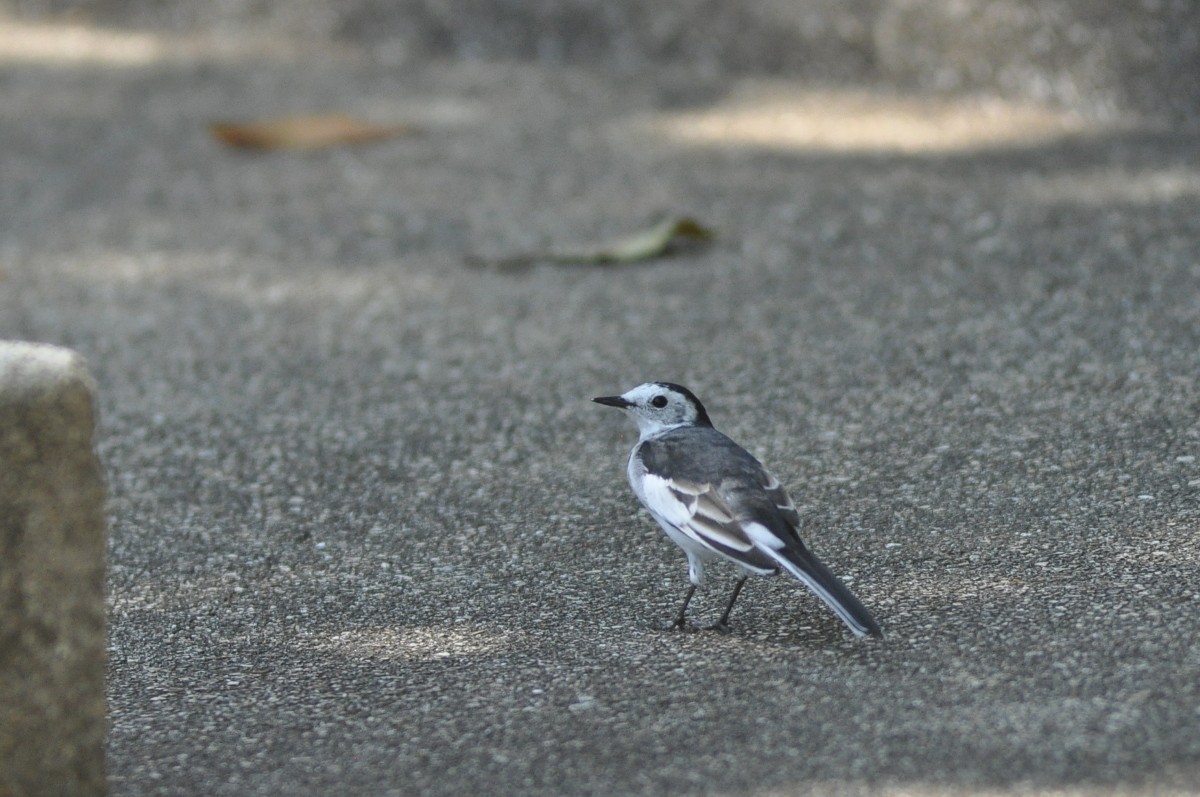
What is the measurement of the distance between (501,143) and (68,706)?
17.0 ft

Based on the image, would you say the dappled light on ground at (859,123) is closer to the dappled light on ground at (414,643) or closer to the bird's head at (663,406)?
the bird's head at (663,406)

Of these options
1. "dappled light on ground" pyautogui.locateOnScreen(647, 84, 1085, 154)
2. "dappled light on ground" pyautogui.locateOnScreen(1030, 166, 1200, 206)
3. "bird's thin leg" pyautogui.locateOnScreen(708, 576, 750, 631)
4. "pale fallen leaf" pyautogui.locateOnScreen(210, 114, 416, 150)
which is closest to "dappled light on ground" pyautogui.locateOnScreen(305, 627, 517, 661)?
"bird's thin leg" pyautogui.locateOnScreen(708, 576, 750, 631)

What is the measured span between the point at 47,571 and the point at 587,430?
2.46 metres

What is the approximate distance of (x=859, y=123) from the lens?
23.7 ft

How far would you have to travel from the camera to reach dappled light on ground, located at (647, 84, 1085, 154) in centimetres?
691

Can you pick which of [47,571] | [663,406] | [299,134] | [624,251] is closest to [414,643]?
[663,406]

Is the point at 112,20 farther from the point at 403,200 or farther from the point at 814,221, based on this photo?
the point at 814,221

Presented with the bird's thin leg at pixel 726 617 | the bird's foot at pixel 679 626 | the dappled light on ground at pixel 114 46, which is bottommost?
the bird's foot at pixel 679 626

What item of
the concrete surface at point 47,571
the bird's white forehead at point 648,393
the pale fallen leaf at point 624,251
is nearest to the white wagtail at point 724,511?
the bird's white forehead at point 648,393

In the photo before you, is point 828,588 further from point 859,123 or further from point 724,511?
point 859,123

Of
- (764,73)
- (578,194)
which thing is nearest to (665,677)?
(578,194)

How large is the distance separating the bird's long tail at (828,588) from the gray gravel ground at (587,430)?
0.14 m

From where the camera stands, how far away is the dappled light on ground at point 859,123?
6914 millimetres

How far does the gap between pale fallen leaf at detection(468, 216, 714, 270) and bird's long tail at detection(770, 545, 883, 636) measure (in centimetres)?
303
